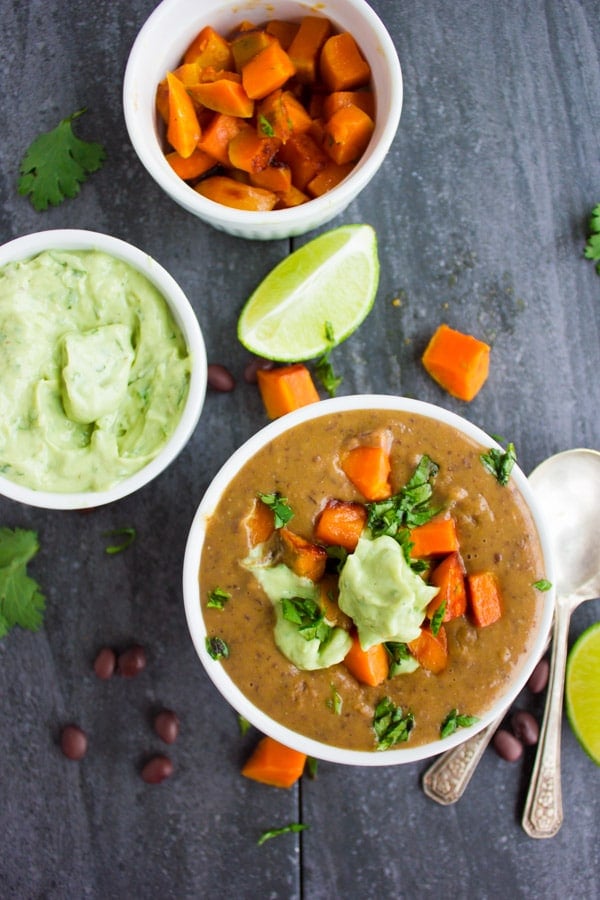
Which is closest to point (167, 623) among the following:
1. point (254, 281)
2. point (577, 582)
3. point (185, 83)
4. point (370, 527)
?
point (370, 527)

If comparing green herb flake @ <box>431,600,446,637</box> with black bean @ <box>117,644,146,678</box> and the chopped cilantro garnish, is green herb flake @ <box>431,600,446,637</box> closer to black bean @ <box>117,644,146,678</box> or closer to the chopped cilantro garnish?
the chopped cilantro garnish

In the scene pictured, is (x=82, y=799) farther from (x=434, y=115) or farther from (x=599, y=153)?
(x=599, y=153)

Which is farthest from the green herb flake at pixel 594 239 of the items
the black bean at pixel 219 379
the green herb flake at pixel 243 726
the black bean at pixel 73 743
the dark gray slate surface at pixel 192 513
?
the black bean at pixel 73 743

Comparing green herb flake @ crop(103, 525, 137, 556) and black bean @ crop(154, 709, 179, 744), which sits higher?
green herb flake @ crop(103, 525, 137, 556)

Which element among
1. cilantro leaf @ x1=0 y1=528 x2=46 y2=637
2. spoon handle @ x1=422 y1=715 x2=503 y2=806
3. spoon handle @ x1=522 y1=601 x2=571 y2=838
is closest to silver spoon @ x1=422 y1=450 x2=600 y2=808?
spoon handle @ x1=422 y1=715 x2=503 y2=806

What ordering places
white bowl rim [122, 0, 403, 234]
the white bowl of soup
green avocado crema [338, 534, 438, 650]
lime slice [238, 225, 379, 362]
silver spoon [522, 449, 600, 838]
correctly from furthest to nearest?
silver spoon [522, 449, 600, 838], lime slice [238, 225, 379, 362], white bowl rim [122, 0, 403, 234], the white bowl of soup, green avocado crema [338, 534, 438, 650]

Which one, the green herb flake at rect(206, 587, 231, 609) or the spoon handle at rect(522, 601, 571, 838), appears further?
the spoon handle at rect(522, 601, 571, 838)
